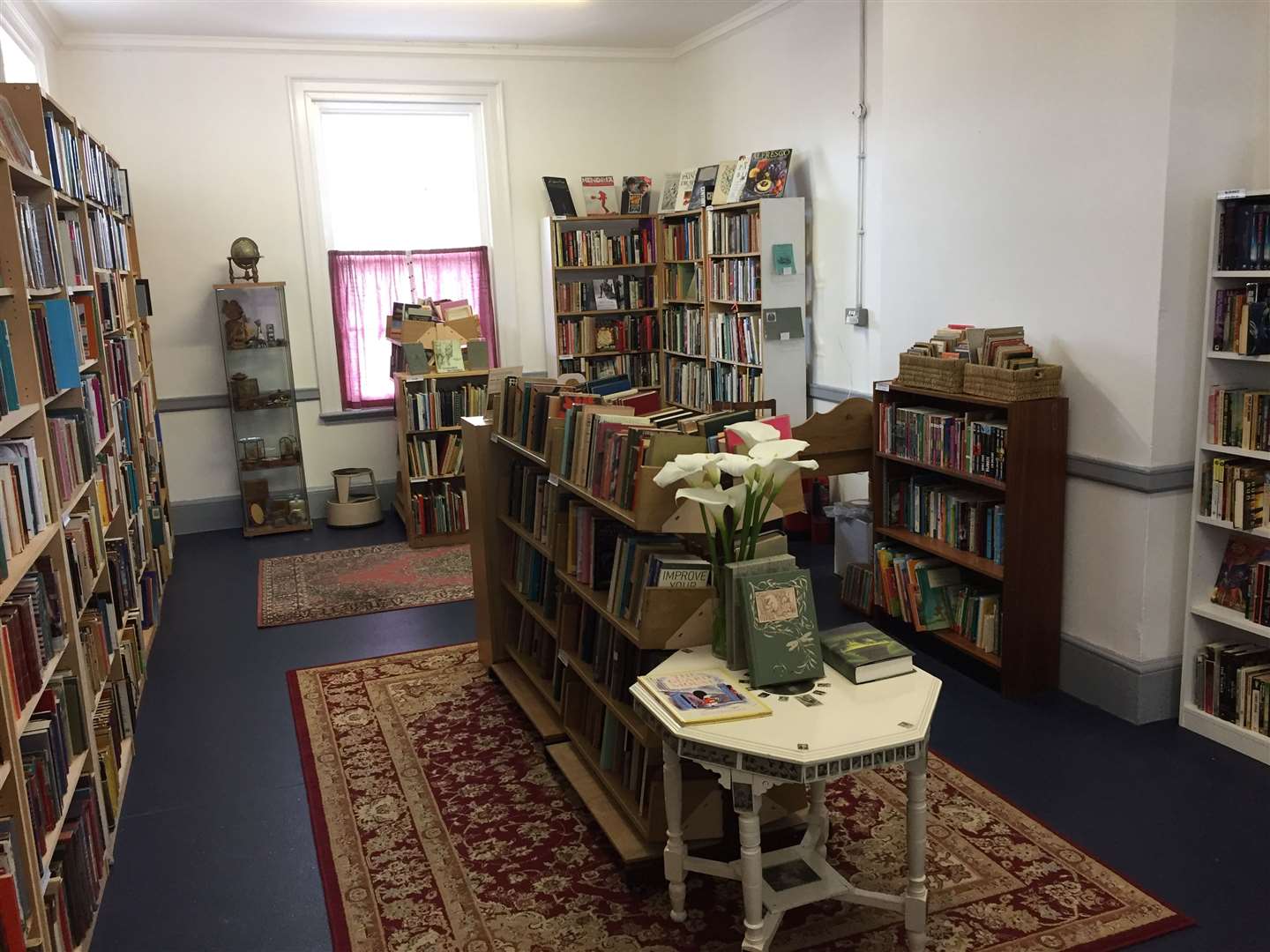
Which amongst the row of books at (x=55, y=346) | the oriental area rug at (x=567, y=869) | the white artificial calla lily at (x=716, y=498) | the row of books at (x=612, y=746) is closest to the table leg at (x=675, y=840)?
the oriental area rug at (x=567, y=869)

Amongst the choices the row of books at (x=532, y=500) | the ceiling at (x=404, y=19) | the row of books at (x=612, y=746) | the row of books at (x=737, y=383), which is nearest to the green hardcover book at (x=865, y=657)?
the row of books at (x=612, y=746)

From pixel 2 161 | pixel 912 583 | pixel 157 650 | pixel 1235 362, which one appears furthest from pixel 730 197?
pixel 2 161

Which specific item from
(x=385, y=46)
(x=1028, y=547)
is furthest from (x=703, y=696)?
(x=385, y=46)

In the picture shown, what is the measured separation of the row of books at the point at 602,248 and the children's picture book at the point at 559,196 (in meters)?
0.15

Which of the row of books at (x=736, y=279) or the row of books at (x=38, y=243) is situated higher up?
the row of books at (x=38, y=243)

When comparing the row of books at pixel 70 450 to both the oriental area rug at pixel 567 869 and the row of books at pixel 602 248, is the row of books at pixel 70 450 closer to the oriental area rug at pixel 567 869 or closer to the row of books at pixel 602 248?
the oriental area rug at pixel 567 869

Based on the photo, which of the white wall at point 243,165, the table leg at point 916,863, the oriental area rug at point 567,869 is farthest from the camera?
the white wall at point 243,165

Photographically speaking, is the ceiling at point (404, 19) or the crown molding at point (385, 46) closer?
the ceiling at point (404, 19)

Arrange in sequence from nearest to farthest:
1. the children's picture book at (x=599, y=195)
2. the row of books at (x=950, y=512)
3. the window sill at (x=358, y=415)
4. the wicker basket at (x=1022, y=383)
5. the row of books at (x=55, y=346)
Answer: the row of books at (x=55, y=346), the wicker basket at (x=1022, y=383), the row of books at (x=950, y=512), the window sill at (x=358, y=415), the children's picture book at (x=599, y=195)

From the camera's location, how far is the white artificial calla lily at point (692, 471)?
2637mm

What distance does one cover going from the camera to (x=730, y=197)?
6.48 metres

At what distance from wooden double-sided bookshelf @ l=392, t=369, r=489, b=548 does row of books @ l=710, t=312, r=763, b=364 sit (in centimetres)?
157

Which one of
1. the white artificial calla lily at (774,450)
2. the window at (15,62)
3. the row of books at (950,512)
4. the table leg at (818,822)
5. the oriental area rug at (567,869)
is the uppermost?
the window at (15,62)

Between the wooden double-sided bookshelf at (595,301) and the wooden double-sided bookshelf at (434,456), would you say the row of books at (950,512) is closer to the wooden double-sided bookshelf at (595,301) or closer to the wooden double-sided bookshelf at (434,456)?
the wooden double-sided bookshelf at (434,456)
